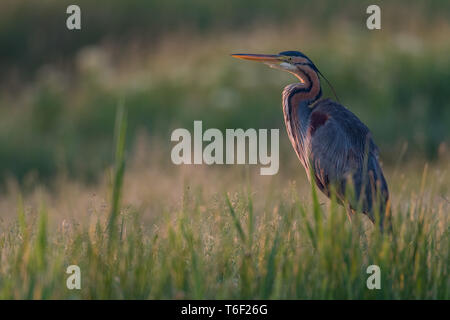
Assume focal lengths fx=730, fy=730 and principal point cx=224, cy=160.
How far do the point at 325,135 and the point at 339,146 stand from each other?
133mm

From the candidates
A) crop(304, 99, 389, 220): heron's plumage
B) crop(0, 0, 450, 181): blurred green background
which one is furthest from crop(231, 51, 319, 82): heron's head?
crop(0, 0, 450, 181): blurred green background

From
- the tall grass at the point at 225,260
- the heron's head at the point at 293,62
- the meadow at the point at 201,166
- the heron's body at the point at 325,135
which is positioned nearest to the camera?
the tall grass at the point at 225,260

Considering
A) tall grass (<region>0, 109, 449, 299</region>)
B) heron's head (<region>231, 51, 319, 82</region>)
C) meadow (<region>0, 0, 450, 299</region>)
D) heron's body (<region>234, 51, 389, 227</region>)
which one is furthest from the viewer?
heron's head (<region>231, 51, 319, 82</region>)

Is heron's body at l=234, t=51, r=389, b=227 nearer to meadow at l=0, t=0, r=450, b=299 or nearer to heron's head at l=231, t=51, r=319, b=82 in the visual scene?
heron's head at l=231, t=51, r=319, b=82

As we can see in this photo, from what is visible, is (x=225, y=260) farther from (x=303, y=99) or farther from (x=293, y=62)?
(x=293, y=62)

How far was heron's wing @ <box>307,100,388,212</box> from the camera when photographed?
539cm

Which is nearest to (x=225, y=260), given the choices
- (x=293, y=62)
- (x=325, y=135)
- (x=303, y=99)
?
(x=325, y=135)

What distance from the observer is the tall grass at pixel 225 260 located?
10.9 feet

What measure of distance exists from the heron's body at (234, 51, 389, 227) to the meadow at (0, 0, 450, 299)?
0.92 feet

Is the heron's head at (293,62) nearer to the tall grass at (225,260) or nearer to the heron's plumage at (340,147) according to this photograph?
the heron's plumage at (340,147)

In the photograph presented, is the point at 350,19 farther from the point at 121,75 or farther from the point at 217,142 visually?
the point at 217,142

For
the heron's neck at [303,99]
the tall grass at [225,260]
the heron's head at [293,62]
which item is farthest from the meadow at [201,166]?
the heron's head at [293,62]

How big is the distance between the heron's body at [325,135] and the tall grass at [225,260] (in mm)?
1559

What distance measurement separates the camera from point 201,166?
976 centimetres
